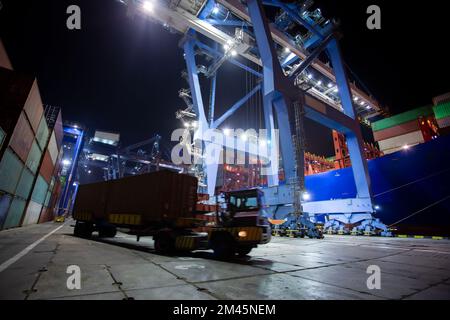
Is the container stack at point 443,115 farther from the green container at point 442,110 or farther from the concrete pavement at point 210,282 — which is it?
the concrete pavement at point 210,282

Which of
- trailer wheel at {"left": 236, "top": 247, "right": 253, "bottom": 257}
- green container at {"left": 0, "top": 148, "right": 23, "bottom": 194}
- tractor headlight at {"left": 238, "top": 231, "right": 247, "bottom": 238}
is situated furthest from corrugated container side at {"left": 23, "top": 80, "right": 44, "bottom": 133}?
trailer wheel at {"left": 236, "top": 247, "right": 253, "bottom": 257}

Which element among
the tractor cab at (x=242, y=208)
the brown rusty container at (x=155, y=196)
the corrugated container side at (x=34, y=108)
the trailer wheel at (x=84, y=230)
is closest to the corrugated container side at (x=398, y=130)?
the tractor cab at (x=242, y=208)

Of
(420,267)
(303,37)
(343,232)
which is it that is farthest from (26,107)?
(343,232)

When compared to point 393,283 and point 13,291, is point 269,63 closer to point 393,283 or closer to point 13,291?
point 393,283

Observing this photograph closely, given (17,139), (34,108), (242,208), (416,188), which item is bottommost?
(242,208)

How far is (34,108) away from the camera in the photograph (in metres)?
12.1

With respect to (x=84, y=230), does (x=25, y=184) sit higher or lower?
higher

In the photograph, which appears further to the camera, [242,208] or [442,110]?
[442,110]

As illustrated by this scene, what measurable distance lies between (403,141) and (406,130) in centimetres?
135

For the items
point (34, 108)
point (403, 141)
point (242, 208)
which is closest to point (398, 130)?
point (403, 141)

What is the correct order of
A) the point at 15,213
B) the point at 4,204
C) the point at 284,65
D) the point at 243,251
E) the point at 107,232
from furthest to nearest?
the point at 284,65, the point at 15,213, the point at 107,232, the point at 4,204, the point at 243,251

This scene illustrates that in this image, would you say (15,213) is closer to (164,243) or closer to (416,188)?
(164,243)

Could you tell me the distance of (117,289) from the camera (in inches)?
121

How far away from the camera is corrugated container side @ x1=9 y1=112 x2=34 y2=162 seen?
1018 centimetres
